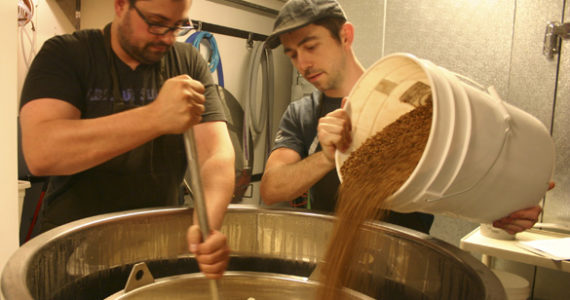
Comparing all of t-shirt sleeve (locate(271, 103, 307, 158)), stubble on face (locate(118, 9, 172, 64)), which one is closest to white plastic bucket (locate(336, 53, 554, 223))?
t-shirt sleeve (locate(271, 103, 307, 158))

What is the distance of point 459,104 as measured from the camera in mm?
708

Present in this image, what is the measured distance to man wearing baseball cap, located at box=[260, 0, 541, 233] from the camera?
1.26 meters

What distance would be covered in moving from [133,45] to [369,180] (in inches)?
28.7

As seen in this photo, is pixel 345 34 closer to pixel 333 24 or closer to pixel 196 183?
pixel 333 24

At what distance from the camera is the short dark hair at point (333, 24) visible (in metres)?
1.34

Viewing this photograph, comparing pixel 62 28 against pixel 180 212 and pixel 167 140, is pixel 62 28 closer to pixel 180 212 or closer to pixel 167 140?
pixel 167 140

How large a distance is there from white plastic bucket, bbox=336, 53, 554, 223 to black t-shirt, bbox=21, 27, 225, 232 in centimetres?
59

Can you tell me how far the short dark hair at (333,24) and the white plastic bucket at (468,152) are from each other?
437 millimetres

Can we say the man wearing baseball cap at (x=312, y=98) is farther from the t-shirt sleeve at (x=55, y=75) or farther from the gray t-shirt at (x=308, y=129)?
the t-shirt sleeve at (x=55, y=75)

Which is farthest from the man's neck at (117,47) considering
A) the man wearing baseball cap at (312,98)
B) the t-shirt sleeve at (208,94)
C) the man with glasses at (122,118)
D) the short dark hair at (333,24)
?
the short dark hair at (333,24)

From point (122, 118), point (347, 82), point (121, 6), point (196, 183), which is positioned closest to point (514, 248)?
point (347, 82)

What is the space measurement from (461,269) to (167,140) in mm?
814

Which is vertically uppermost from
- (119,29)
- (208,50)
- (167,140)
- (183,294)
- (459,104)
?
(208,50)

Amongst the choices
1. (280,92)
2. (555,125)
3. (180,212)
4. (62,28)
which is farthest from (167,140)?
(280,92)
